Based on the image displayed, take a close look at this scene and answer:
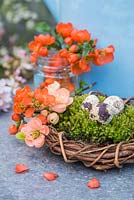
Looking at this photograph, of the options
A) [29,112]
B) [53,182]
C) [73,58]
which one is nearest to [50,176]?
[53,182]

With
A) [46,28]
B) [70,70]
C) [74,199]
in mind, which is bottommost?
[74,199]

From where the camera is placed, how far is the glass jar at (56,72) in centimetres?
107

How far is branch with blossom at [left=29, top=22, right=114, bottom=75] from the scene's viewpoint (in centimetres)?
99

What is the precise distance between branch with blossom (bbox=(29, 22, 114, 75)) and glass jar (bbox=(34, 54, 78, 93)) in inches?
0.5

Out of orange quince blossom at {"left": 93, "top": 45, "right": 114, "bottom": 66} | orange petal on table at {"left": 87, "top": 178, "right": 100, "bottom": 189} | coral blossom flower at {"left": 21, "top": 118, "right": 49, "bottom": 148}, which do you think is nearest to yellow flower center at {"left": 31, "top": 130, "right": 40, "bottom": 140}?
coral blossom flower at {"left": 21, "top": 118, "right": 49, "bottom": 148}

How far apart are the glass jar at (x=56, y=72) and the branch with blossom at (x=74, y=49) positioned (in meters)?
0.01

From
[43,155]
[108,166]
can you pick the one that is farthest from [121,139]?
[43,155]

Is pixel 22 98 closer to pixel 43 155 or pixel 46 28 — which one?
pixel 43 155

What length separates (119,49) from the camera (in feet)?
3.25

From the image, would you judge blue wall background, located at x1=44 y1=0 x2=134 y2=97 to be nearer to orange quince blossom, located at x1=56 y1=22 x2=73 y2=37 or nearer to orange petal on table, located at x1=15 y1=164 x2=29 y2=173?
orange quince blossom, located at x1=56 y1=22 x2=73 y2=37

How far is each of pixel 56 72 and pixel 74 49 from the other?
10 cm

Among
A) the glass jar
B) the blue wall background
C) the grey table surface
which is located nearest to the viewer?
the grey table surface

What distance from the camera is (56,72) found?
3.56ft

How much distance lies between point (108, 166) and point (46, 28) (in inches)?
16.7
